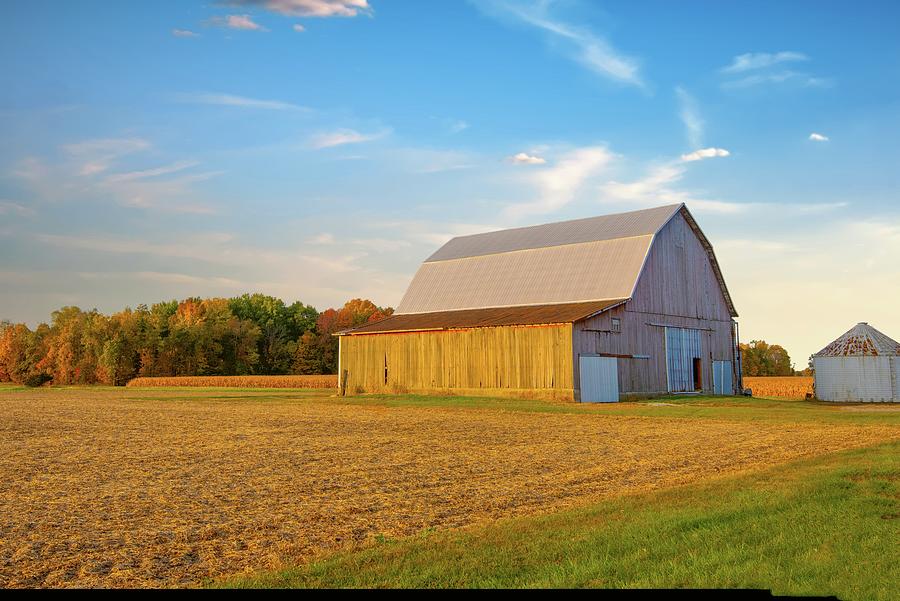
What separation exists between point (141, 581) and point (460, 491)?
5910 millimetres

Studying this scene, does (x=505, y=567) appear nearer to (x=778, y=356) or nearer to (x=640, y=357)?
(x=640, y=357)

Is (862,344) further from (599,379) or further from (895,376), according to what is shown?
(599,379)

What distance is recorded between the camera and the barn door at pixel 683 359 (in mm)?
46500

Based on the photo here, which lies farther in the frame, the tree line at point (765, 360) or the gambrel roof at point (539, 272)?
the tree line at point (765, 360)

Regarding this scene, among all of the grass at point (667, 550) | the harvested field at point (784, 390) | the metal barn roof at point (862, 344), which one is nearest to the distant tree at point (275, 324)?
the harvested field at point (784, 390)

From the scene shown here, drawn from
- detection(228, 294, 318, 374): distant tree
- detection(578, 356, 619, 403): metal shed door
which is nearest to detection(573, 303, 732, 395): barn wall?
detection(578, 356, 619, 403): metal shed door

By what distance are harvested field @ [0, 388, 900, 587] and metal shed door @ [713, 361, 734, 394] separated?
2298cm

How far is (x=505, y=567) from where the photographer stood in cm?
769

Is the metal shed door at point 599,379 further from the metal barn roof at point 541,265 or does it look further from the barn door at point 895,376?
the barn door at point 895,376

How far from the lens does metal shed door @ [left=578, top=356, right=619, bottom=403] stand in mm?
40156

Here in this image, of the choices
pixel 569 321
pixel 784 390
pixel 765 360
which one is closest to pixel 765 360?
pixel 765 360

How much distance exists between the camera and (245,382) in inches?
3280

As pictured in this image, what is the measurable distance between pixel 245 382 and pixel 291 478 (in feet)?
236

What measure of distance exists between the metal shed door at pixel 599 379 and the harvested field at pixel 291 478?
11.9m
